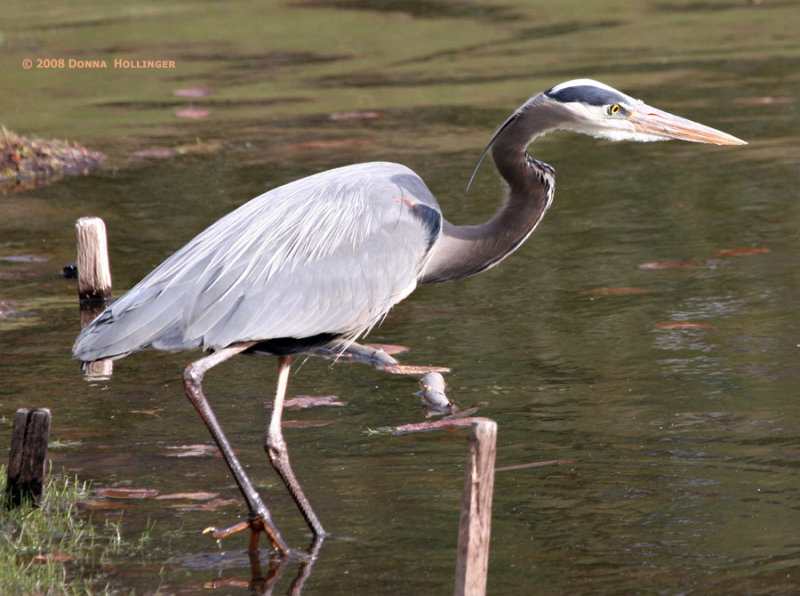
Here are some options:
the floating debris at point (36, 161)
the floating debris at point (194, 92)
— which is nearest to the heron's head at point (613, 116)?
the floating debris at point (36, 161)

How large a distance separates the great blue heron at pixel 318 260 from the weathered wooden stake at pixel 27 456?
0.35m

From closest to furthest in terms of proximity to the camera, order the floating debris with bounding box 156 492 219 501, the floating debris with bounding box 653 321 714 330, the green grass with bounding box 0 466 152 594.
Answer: the green grass with bounding box 0 466 152 594, the floating debris with bounding box 156 492 219 501, the floating debris with bounding box 653 321 714 330

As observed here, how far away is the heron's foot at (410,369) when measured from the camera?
812 centimetres

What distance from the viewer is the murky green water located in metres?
5.71

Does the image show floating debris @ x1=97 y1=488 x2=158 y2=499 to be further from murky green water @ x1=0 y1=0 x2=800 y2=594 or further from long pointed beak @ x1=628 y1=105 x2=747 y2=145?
long pointed beak @ x1=628 y1=105 x2=747 y2=145

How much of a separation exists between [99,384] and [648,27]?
620 inches

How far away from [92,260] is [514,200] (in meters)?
3.83

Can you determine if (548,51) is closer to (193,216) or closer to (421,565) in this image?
(193,216)

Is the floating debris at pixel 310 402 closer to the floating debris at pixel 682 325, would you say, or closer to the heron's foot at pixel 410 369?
the heron's foot at pixel 410 369

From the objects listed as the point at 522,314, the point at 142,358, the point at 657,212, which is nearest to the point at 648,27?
the point at 657,212

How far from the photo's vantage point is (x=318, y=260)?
20.1 feet

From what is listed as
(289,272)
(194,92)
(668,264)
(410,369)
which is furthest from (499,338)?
(194,92)

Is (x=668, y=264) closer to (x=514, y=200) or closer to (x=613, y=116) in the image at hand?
(x=613, y=116)

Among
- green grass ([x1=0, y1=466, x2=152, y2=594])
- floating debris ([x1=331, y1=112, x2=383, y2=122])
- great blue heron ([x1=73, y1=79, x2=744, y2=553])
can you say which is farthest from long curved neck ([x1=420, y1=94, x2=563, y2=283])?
floating debris ([x1=331, y1=112, x2=383, y2=122])
